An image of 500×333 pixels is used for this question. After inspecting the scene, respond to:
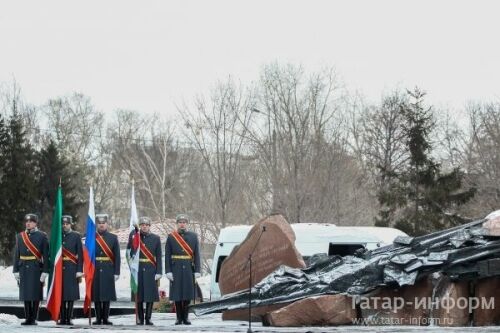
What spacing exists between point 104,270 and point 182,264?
4.41 ft

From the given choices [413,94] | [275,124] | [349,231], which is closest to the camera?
[349,231]

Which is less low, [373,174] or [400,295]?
[373,174]

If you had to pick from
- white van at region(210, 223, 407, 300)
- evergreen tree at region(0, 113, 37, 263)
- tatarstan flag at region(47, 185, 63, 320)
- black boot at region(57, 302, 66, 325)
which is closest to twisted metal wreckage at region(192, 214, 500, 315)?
black boot at region(57, 302, 66, 325)

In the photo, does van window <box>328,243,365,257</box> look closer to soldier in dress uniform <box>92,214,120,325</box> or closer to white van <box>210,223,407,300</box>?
white van <box>210,223,407,300</box>

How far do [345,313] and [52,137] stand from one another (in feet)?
180

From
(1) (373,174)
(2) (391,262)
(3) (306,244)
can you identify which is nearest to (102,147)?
(1) (373,174)

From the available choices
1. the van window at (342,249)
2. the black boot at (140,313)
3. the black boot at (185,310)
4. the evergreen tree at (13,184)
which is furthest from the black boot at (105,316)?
the evergreen tree at (13,184)

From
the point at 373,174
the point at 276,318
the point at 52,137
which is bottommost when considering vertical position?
the point at 276,318

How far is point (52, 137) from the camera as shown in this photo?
6962cm

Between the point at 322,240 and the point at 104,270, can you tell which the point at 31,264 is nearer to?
the point at 104,270

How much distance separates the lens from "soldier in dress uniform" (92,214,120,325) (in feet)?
59.1

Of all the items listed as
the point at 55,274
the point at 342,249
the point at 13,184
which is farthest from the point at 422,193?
the point at 13,184

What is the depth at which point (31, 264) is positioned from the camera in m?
17.8

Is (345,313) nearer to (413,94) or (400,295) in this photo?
(400,295)
